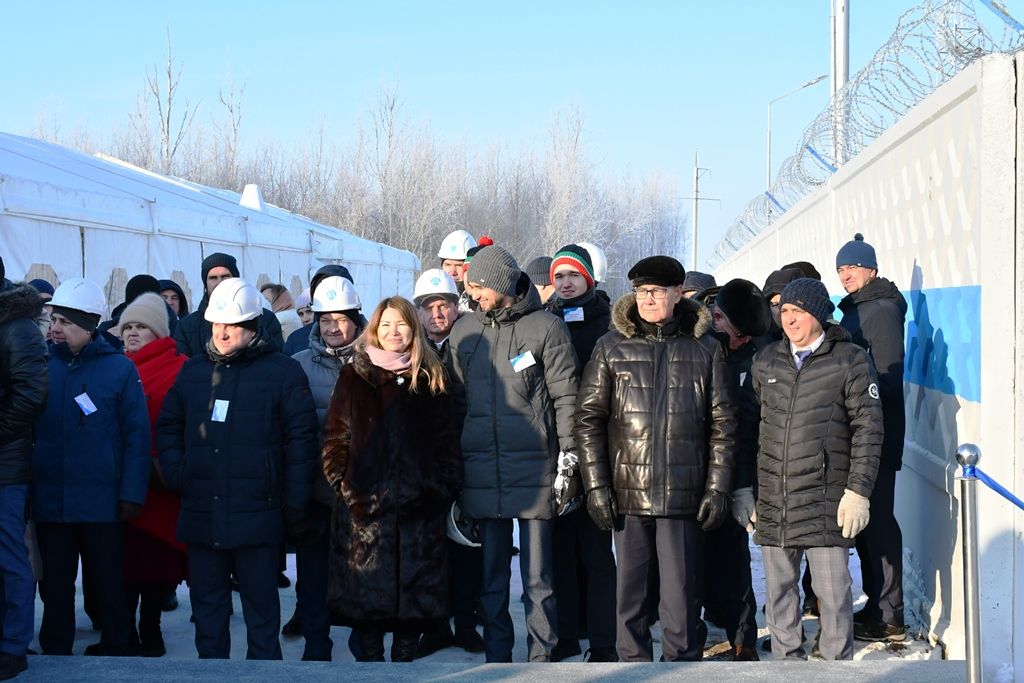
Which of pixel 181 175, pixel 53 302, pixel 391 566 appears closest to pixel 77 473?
pixel 53 302

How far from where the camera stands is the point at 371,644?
5.39 metres

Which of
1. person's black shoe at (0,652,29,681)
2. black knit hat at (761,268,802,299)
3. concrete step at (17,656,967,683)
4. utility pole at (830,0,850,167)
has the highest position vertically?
utility pole at (830,0,850,167)

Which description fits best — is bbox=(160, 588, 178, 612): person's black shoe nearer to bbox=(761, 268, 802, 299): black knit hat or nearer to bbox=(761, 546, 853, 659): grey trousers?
bbox=(761, 546, 853, 659): grey trousers

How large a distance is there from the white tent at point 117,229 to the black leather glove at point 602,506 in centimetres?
690

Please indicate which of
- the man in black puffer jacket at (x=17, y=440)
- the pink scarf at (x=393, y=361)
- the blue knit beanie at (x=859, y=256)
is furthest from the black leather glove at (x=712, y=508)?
the man in black puffer jacket at (x=17, y=440)

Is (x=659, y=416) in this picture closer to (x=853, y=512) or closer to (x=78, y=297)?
(x=853, y=512)

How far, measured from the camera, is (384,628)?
17.4ft

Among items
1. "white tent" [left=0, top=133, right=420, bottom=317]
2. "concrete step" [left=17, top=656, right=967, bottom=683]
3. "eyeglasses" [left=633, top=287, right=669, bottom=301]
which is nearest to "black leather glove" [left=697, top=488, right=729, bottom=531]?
"concrete step" [left=17, top=656, right=967, bottom=683]

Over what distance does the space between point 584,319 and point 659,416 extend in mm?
1121

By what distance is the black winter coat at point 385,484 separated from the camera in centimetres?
518

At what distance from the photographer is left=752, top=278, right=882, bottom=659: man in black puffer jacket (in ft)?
16.3

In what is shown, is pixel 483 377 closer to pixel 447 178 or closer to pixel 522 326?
pixel 522 326

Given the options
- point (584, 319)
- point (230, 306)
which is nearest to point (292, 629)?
point (230, 306)

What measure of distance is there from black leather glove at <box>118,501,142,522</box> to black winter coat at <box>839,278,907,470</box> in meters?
3.65
